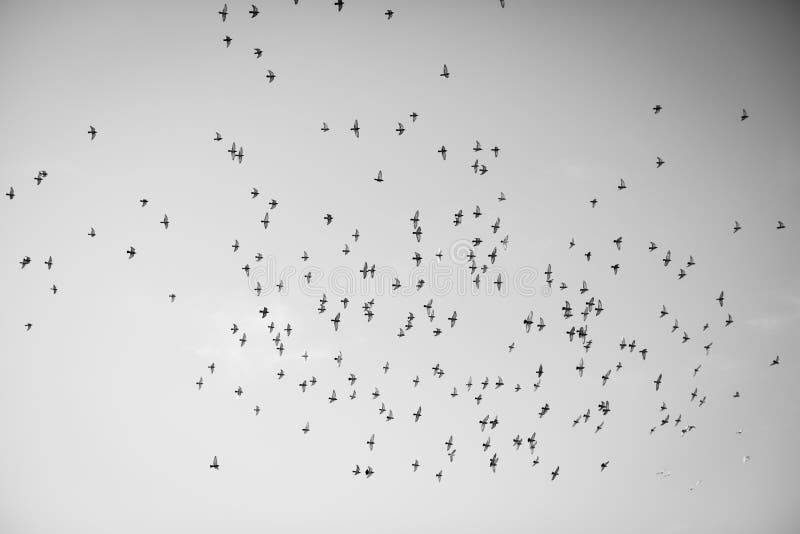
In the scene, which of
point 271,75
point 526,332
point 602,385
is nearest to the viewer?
point 271,75

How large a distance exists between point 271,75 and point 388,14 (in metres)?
13.0

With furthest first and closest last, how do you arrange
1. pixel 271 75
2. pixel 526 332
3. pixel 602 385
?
pixel 602 385 < pixel 526 332 < pixel 271 75

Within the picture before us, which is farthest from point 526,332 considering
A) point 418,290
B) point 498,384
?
point 418,290

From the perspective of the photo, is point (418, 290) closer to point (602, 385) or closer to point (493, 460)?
point (493, 460)

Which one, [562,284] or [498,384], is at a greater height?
[562,284]

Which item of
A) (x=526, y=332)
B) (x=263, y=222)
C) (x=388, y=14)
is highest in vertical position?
(x=388, y=14)

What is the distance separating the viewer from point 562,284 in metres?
70.3

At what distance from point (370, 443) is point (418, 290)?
695 inches

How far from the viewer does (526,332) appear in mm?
68375

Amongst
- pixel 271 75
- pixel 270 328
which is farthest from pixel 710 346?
pixel 271 75

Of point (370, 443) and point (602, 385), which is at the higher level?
point (602, 385)

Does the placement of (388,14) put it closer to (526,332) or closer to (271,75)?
(271,75)

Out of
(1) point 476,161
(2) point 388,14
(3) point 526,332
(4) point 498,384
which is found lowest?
(4) point 498,384

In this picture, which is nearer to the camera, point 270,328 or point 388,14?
point 388,14
